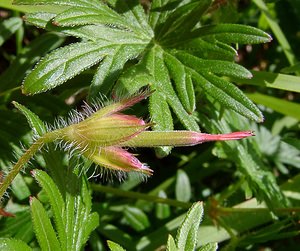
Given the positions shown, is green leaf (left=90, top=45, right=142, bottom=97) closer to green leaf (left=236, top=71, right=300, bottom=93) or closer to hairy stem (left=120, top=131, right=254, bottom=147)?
hairy stem (left=120, top=131, right=254, bottom=147)

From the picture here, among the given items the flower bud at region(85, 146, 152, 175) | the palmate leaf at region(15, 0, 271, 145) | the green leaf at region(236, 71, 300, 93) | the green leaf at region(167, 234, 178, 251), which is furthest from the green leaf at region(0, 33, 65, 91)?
the green leaf at region(167, 234, 178, 251)

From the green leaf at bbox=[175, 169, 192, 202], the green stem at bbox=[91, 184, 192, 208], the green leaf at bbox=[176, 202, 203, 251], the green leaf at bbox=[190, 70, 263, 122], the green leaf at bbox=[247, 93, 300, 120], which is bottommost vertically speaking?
the green leaf at bbox=[175, 169, 192, 202]

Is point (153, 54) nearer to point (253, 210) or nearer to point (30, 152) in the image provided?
point (30, 152)

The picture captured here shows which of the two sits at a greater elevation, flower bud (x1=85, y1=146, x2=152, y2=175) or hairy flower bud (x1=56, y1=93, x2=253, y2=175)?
hairy flower bud (x1=56, y1=93, x2=253, y2=175)

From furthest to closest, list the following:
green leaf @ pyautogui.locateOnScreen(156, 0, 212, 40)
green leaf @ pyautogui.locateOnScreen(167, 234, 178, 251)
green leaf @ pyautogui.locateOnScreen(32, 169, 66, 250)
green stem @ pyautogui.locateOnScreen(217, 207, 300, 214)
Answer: green stem @ pyautogui.locateOnScreen(217, 207, 300, 214)
green leaf @ pyautogui.locateOnScreen(156, 0, 212, 40)
green leaf @ pyautogui.locateOnScreen(32, 169, 66, 250)
green leaf @ pyautogui.locateOnScreen(167, 234, 178, 251)

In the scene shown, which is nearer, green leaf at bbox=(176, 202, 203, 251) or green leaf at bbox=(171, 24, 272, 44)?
green leaf at bbox=(176, 202, 203, 251)

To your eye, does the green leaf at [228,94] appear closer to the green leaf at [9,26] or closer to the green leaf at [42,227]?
the green leaf at [42,227]

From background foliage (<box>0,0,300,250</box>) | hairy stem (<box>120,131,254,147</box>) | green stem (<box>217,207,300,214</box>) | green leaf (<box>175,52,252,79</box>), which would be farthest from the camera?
green stem (<box>217,207,300,214</box>)
